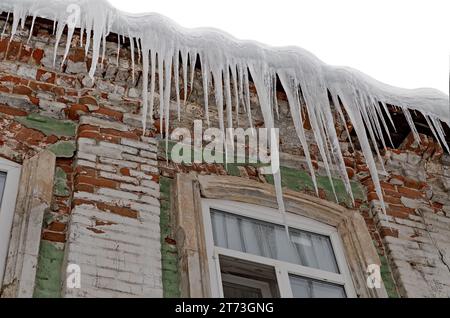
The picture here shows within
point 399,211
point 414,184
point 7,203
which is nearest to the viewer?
point 7,203

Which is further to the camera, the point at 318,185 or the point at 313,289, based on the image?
the point at 318,185

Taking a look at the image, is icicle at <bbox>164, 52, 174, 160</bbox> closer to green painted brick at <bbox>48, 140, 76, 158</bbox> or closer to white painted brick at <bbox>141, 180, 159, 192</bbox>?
white painted brick at <bbox>141, 180, 159, 192</bbox>

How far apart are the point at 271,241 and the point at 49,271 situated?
1449mm

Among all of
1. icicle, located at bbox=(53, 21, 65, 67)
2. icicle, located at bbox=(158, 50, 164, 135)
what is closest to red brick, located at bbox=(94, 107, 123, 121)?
icicle, located at bbox=(158, 50, 164, 135)

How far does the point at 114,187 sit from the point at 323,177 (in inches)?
66.7

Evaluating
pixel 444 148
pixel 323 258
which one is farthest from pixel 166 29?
pixel 444 148

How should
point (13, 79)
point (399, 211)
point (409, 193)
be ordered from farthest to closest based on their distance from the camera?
point (409, 193) → point (399, 211) → point (13, 79)

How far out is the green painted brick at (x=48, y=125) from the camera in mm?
4703

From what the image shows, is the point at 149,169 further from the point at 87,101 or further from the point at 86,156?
the point at 87,101

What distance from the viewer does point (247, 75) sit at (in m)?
5.47

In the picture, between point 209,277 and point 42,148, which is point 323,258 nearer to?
point 209,277

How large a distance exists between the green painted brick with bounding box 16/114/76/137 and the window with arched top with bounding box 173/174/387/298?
825mm

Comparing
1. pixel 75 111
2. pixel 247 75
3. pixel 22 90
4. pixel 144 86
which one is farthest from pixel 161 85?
pixel 22 90

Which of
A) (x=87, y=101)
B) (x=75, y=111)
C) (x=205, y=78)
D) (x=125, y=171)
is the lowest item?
(x=125, y=171)
